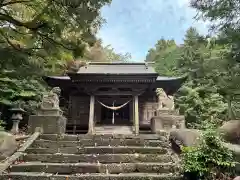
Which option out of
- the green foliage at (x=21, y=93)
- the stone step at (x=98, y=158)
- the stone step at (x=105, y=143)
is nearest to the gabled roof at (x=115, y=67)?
the green foliage at (x=21, y=93)

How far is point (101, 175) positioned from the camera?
596cm

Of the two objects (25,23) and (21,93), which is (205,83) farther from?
(25,23)

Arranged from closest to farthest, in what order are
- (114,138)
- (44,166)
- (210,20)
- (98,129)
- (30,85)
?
(44,166) → (210,20) → (114,138) → (98,129) → (30,85)

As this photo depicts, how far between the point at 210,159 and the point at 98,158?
10.6 feet

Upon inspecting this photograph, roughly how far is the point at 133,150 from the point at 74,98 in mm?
8352

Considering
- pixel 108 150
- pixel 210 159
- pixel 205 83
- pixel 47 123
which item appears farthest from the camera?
pixel 205 83

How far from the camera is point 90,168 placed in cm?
648

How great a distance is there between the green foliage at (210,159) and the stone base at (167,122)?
5300 millimetres

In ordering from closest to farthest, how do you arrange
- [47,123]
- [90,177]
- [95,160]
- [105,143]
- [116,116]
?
1. [90,177]
2. [95,160]
3. [105,143]
4. [47,123]
5. [116,116]

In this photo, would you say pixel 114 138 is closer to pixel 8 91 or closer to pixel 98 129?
pixel 98 129

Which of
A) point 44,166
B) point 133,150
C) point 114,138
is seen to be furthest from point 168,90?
point 44,166

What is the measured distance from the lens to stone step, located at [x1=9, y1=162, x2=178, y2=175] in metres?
6.45

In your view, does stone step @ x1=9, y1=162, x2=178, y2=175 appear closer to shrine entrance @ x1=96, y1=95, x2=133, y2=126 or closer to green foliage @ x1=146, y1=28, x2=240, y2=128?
green foliage @ x1=146, y1=28, x2=240, y2=128

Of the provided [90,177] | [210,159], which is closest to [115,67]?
[90,177]
